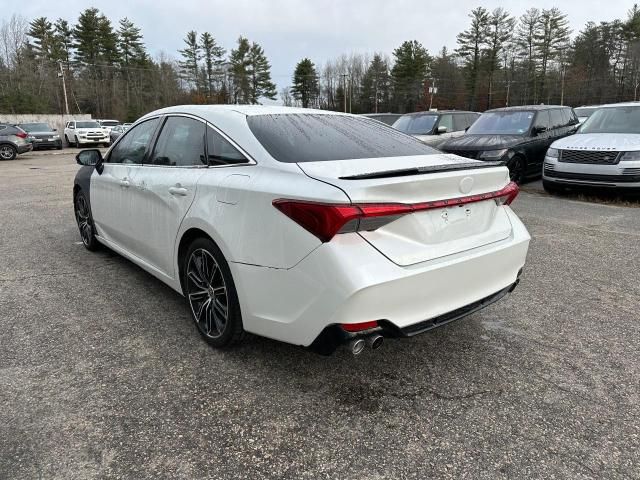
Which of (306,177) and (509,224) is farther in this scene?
(509,224)

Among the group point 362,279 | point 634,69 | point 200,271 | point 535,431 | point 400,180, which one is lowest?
point 535,431

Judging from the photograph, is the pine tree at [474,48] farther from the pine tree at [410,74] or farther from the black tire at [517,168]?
the black tire at [517,168]

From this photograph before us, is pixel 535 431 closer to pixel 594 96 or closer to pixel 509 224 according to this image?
pixel 509 224

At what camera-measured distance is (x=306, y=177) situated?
7.80 feet

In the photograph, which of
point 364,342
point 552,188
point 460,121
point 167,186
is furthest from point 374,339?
point 460,121

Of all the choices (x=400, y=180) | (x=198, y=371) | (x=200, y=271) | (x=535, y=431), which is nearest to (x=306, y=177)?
(x=400, y=180)

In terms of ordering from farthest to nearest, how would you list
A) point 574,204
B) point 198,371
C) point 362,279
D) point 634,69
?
point 634,69
point 574,204
point 198,371
point 362,279

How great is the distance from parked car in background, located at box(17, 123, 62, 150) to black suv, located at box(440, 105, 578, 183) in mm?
25021

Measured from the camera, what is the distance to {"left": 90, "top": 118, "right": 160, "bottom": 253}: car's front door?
3885 mm

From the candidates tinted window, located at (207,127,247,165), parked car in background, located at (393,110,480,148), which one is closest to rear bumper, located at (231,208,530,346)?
tinted window, located at (207,127,247,165)

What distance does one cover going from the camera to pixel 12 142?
21.1m

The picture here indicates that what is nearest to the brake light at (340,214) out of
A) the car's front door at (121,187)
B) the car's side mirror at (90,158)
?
the car's front door at (121,187)

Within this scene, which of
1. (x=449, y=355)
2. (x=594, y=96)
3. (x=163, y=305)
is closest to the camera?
(x=449, y=355)

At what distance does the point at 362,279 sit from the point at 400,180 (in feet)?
1.75
